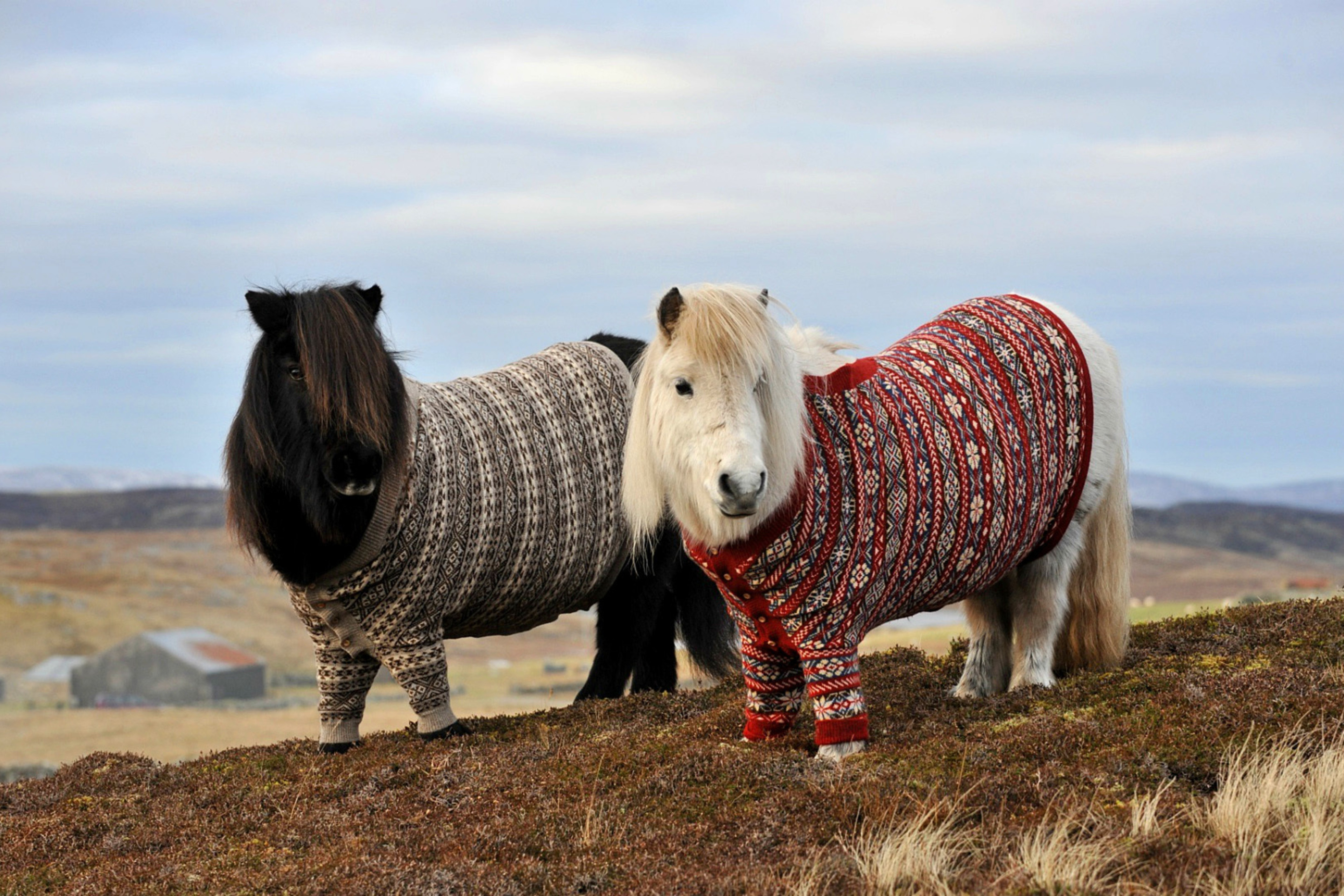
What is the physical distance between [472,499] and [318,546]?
1046 millimetres

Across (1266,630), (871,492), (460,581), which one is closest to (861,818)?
(871,492)

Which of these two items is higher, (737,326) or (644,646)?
(737,326)

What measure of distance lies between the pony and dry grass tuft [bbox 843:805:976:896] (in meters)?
3.20

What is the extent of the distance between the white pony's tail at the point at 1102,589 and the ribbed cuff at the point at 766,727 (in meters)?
2.27

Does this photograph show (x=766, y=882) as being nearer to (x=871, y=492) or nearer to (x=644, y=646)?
(x=871, y=492)

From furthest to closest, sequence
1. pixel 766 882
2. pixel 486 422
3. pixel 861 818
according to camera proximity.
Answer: pixel 486 422 < pixel 861 818 < pixel 766 882

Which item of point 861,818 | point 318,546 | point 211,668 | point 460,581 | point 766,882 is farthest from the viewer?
point 211,668

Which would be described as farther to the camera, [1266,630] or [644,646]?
[644,646]

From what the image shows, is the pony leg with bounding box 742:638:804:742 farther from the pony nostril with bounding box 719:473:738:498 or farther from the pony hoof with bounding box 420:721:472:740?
the pony hoof with bounding box 420:721:472:740

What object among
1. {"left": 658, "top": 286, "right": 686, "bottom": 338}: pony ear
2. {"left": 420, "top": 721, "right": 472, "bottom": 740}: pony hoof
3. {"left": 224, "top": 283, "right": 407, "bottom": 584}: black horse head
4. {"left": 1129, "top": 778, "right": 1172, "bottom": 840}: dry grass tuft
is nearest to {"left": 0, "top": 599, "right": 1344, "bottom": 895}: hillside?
{"left": 1129, "top": 778, "right": 1172, "bottom": 840}: dry grass tuft

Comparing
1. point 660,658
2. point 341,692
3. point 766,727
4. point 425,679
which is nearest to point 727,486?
point 766,727

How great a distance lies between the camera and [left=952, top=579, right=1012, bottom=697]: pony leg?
752cm

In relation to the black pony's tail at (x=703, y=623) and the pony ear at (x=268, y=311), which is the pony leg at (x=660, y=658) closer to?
the black pony's tail at (x=703, y=623)

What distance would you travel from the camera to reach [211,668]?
40.3 metres
